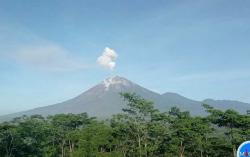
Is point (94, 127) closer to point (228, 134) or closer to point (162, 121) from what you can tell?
point (162, 121)

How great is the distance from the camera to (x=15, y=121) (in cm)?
4194

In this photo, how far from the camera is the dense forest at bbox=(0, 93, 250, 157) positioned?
1217 inches

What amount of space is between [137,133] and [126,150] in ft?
13.6

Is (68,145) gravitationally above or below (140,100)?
below

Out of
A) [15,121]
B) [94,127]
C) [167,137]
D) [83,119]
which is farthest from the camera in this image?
[83,119]

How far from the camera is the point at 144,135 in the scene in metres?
35.8

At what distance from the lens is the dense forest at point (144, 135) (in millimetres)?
30922

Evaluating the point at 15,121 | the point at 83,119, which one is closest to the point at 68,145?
the point at 83,119

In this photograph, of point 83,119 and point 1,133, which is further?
point 83,119

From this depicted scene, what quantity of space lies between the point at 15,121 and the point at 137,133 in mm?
14965

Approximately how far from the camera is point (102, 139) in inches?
1430

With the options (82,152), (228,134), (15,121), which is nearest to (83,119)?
(15,121)

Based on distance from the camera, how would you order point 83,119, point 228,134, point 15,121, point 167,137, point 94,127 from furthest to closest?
1. point 83,119
2. point 15,121
3. point 94,127
4. point 167,137
5. point 228,134

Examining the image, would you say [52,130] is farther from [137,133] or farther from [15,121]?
[137,133]
